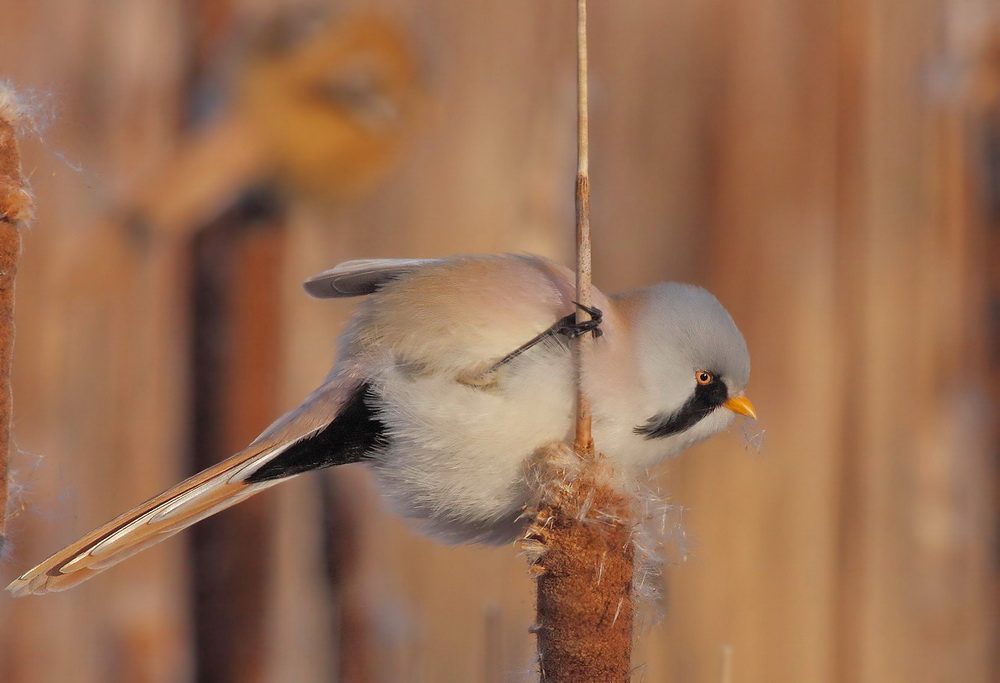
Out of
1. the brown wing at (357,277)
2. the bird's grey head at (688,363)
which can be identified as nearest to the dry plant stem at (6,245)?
the brown wing at (357,277)

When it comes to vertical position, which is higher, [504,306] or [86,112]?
[86,112]

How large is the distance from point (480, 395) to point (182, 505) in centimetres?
32

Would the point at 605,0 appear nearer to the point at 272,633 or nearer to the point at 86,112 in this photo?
the point at 86,112

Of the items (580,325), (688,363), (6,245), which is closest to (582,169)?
(580,325)

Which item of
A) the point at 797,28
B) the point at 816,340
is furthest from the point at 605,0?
the point at 816,340

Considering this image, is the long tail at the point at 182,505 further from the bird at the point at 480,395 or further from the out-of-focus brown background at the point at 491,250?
the out-of-focus brown background at the point at 491,250

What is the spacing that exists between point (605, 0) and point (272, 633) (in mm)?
1174

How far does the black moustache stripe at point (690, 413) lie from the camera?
0.97 meters

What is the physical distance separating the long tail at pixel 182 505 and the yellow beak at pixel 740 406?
44 centimetres

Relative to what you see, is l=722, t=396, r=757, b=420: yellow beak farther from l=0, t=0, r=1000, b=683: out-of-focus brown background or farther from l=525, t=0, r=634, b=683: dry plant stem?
l=0, t=0, r=1000, b=683: out-of-focus brown background

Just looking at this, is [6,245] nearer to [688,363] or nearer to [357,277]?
[357,277]

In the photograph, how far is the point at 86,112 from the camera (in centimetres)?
135

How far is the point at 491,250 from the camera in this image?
148 cm

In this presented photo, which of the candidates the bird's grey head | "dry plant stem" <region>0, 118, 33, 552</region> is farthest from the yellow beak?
"dry plant stem" <region>0, 118, 33, 552</region>
